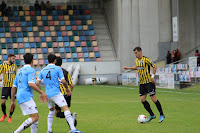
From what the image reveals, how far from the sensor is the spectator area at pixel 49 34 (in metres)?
43.4

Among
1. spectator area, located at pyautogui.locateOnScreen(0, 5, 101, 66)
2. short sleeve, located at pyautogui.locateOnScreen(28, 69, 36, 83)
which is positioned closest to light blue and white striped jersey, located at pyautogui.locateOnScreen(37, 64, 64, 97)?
short sleeve, located at pyautogui.locateOnScreen(28, 69, 36, 83)

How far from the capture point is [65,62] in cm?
4069

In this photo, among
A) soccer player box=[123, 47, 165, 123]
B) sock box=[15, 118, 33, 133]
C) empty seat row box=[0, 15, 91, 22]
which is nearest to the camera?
sock box=[15, 118, 33, 133]

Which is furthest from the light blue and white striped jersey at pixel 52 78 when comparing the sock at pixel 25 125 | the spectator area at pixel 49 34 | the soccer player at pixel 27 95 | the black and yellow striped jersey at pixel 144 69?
the spectator area at pixel 49 34

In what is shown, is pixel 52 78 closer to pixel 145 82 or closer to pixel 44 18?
pixel 145 82

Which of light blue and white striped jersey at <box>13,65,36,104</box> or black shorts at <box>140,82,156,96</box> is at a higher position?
light blue and white striped jersey at <box>13,65,36,104</box>

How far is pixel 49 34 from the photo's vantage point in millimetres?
45500

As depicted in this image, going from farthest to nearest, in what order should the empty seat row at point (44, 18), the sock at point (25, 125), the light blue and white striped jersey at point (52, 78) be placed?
1. the empty seat row at point (44, 18)
2. the light blue and white striped jersey at point (52, 78)
3. the sock at point (25, 125)

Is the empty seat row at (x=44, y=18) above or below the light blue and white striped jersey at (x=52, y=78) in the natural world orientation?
above

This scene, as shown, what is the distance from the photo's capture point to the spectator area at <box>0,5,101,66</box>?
143ft

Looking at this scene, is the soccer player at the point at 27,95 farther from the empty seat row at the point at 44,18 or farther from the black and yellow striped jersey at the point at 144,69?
the empty seat row at the point at 44,18

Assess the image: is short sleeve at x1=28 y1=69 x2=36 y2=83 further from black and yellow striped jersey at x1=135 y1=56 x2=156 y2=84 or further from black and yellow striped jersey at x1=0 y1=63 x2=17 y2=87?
black and yellow striped jersey at x1=0 y1=63 x2=17 y2=87

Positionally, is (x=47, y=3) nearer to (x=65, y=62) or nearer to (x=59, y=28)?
(x=59, y=28)

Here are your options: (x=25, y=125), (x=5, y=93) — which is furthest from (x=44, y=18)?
(x=25, y=125)
